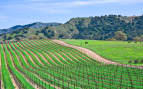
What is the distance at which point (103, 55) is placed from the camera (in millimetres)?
102812

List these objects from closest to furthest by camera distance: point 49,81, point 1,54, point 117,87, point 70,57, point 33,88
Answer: point 117,87
point 33,88
point 49,81
point 70,57
point 1,54

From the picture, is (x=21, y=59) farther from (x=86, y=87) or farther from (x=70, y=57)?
(x=86, y=87)

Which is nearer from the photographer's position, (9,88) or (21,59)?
(9,88)

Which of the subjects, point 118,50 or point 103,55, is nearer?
point 103,55

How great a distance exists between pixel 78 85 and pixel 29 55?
2366 inches

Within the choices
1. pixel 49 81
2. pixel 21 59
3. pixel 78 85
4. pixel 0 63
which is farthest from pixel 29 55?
pixel 78 85

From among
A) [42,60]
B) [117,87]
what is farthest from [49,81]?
[42,60]

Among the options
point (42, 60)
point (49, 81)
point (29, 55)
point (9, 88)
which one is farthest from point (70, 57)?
point (9, 88)

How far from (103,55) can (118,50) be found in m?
12.0

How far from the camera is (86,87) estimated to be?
4381 centimetres

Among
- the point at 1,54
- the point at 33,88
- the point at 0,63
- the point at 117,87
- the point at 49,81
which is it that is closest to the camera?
the point at 117,87

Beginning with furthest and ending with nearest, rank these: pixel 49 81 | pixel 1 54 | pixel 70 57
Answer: pixel 1 54 < pixel 70 57 < pixel 49 81

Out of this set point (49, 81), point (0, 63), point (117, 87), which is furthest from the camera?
Result: point (0, 63)

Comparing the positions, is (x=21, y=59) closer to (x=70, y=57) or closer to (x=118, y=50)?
(x=70, y=57)
